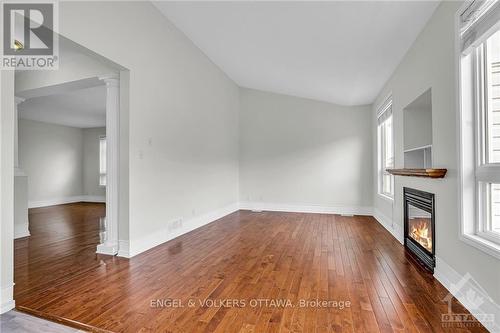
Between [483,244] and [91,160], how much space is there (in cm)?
998

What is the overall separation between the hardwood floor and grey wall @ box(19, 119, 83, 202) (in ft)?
14.9

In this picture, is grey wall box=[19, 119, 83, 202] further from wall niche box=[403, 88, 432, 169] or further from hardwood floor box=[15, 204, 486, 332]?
wall niche box=[403, 88, 432, 169]

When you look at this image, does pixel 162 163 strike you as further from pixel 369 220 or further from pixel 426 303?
pixel 369 220

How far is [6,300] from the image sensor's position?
1.94m

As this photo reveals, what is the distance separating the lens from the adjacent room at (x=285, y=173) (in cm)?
189

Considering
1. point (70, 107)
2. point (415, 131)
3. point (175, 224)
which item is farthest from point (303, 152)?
point (70, 107)

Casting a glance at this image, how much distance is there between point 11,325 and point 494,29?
4.00m

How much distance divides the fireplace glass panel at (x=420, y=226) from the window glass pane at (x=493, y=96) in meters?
1.10

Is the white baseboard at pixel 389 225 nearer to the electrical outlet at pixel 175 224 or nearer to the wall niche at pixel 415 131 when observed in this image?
the wall niche at pixel 415 131

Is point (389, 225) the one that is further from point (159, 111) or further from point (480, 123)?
point (159, 111)

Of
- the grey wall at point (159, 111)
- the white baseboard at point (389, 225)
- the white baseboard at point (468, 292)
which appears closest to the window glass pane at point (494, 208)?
the white baseboard at point (468, 292)

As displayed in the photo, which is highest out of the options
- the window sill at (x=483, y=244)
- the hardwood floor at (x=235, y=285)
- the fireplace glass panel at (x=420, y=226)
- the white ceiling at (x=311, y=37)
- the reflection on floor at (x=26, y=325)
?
the white ceiling at (x=311, y=37)

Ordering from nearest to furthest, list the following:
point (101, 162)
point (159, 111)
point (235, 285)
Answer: point (235, 285)
point (159, 111)
point (101, 162)

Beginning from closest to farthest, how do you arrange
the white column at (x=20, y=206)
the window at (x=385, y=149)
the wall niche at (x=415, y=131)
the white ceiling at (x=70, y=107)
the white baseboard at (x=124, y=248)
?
the white baseboard at (x=124, y=248)
the wall niche at (x=415, y=131)
the white column at (x=20, y=206)
the window at (x=385, y=149)
the white ceiling at (x=70, y=107)
